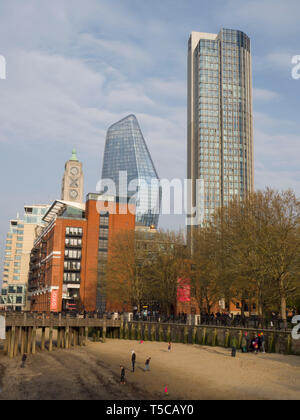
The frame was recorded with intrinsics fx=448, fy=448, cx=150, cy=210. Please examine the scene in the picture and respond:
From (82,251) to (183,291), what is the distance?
113 ft

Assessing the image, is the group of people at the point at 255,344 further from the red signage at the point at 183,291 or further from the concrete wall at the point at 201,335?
the red signage at the point at 183,291

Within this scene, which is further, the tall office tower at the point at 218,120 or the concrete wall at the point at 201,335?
the tall office tower at the point at 218,120

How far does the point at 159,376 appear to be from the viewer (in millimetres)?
35812

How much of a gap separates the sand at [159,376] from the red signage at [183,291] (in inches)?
855

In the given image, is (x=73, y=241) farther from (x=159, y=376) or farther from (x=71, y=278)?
(x=159, y=376)

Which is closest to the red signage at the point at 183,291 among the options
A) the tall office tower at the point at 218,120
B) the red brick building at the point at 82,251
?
the red brick building at the point at 82,251

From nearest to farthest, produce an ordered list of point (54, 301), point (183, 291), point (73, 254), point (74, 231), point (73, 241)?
point (183, 291), point (54, 301), point (73, 254), point (73, 241), point (74, 231)

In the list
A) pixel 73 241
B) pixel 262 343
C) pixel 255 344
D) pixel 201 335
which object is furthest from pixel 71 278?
pixel 262 343

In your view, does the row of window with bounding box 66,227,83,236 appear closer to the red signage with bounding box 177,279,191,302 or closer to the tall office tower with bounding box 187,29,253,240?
the red signage with bounding box 177,279,191,302

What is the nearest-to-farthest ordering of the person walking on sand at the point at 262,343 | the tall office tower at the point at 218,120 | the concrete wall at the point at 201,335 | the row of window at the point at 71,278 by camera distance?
the concrete wall at the point at 201,335
the person walking on sand at the point at 262,343
the row of window at the point at 71,278
the tall office tower at the point at 218,120

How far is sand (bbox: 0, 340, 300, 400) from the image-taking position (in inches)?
1168

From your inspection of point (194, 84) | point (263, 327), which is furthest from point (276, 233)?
point (194, 84)

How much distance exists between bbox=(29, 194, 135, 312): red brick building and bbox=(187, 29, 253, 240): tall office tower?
61.7 meters

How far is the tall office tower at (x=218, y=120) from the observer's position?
164 metres
